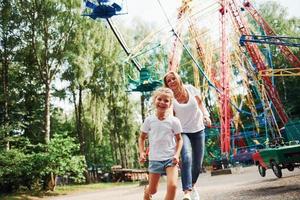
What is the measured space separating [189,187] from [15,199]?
18986 millimetres

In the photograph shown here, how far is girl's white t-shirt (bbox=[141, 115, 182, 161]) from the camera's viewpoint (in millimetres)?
4559

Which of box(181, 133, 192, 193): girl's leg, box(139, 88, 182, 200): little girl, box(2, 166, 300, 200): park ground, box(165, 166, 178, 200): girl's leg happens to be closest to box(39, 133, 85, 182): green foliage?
box(2, 166, 300, 200): park ground

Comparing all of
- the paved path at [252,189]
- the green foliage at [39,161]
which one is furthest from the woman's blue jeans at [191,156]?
the green foliage at [39,161]

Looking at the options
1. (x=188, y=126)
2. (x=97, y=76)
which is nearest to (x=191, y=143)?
(x=188, y=126)

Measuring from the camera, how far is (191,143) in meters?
5.32

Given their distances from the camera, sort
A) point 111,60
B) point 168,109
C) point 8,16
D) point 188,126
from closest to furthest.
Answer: point 168,109 < point 188,126 < point 8,16 < point 111,60

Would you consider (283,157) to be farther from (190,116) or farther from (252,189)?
(190,116)

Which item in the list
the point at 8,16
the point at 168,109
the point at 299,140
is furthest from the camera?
the point at 8,16

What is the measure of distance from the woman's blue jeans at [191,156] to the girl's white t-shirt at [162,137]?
38cm

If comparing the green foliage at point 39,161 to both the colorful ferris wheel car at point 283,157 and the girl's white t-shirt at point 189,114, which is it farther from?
the girl's white t-shirt at point 189,114

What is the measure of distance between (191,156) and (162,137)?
0.66 m

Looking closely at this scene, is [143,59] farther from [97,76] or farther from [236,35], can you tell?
[236,35]

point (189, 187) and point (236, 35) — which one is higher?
point (236, 35)

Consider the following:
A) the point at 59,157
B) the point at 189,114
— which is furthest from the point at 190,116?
the point at 59,157
